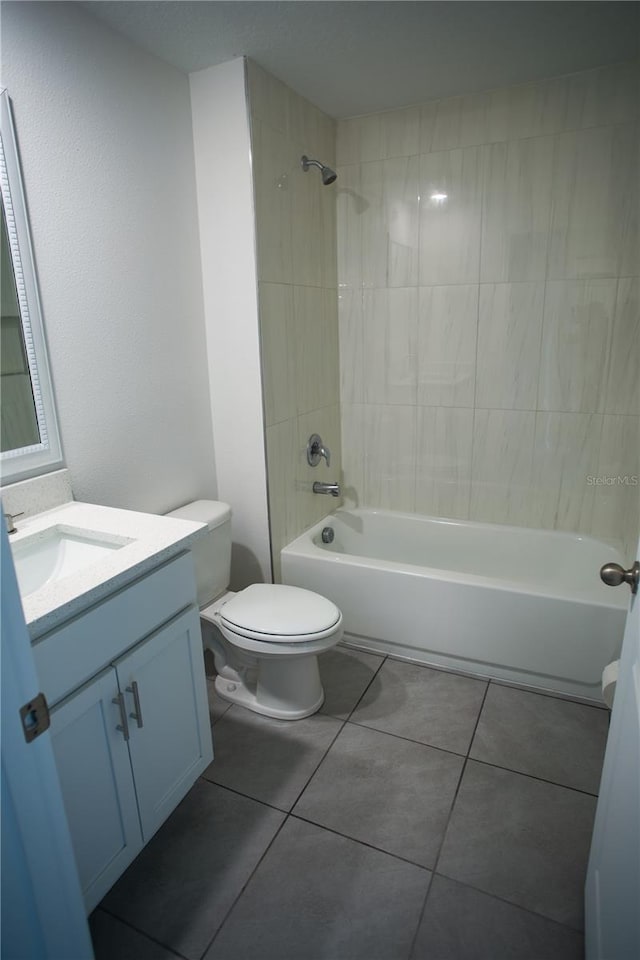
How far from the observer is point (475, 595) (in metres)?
2.19

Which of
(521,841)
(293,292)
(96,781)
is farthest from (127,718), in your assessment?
(293,292)

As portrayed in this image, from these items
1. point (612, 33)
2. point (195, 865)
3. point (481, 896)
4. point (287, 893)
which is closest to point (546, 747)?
point (481, 896)

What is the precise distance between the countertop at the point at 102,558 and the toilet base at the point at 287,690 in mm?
749

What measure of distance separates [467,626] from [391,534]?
2.64 ft

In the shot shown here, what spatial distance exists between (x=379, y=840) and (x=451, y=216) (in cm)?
244

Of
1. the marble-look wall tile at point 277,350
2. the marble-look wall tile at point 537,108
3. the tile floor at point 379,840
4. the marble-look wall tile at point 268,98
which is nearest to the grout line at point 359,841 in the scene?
the tile floor at point 379,840

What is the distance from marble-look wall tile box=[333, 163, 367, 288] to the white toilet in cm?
138

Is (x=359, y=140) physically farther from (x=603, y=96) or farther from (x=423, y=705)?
(x=423, y=705)

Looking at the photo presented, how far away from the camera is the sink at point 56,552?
1.48m

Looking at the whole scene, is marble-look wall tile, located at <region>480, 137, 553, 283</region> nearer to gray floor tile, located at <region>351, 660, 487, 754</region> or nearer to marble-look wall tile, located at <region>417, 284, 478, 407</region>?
marble-look wall tile, located at <region>417, 284, 478, 407</region>

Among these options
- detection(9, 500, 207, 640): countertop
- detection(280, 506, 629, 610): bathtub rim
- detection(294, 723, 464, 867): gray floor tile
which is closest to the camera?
detection(9, 500, 207, 640): countertop

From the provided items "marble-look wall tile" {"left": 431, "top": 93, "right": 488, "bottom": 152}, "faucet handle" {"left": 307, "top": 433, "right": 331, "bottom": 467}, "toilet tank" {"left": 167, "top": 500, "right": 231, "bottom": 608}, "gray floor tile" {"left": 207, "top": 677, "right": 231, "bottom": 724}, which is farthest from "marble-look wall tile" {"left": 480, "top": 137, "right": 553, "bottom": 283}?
"gray floor tile" {"left": 207, "top": 677, "right": 231, "bottom": 724}

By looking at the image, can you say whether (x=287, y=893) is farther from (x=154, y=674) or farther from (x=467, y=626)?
(x=467, y=626)

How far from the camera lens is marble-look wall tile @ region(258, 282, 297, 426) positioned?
2.26 meters
